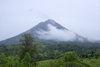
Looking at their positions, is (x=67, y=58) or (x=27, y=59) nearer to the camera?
(x=27, y=59)

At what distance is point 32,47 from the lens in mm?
16984

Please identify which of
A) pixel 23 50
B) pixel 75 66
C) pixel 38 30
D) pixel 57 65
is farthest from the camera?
pixel 38 30

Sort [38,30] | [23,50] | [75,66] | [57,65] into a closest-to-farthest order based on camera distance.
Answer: [75,66] → [57,65] → [23,50] → [38,30]

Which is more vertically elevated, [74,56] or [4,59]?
[4,59]

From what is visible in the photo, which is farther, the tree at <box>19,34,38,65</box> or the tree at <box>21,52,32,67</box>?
the tree at <box>19,34,38,65</box>

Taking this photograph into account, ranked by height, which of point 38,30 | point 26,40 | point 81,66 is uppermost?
point 38,30

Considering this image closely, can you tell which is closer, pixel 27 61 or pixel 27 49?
pixel 27 61

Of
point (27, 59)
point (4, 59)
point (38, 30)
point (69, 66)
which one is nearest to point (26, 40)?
point (4, 59)

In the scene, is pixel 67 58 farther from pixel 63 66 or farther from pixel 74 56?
pixel 63 66

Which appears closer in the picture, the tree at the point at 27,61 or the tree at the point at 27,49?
the tree at the point at 27,61

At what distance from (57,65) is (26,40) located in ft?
38.1

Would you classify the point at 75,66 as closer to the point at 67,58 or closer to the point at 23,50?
the point at 67,58

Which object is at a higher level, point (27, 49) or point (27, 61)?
point (27, 49)

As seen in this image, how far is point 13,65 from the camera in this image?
22.1 feet
